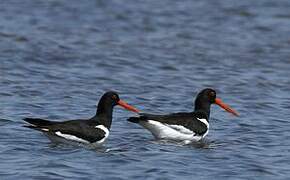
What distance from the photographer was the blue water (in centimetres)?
1301

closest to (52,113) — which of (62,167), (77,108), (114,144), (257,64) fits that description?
(77,108)

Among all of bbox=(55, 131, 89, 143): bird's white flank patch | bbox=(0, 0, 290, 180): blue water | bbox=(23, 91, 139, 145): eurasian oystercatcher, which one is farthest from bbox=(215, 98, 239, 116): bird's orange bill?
bbox=(55, 131, 89, 143): bird's white flank patch

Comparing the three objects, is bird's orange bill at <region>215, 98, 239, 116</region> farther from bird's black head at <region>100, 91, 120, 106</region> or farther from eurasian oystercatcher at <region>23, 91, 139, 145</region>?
eurasian oystercatcher at <region>23, 91, 139, 145</region>

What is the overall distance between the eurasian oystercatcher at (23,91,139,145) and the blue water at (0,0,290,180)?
0.72 ft

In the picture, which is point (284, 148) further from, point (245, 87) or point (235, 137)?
point (245, 87)

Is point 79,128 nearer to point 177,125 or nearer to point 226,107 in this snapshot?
point 177,125

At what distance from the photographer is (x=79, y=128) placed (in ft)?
45.7

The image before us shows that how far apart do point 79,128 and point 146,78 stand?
6789mm

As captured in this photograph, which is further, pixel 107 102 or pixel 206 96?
pixel 206 96

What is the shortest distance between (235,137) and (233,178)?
3.05 metres

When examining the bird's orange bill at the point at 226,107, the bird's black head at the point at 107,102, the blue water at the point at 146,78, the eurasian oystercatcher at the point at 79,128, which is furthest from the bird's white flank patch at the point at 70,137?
the bird's orange bill at the point at 226,107

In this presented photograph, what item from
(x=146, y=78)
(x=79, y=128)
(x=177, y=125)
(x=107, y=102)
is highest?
(x=107, y=102)

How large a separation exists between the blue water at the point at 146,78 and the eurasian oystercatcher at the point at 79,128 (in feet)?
0.72

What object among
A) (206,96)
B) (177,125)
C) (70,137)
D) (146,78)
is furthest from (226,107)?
(146,78)
